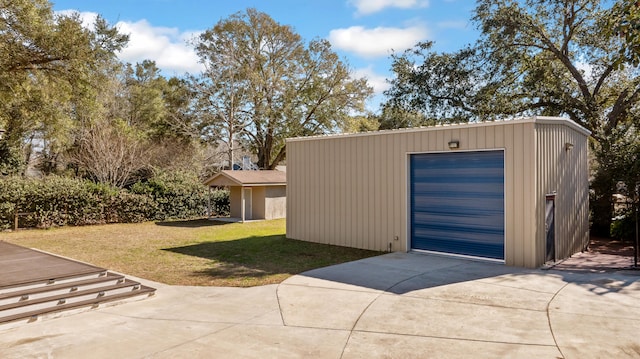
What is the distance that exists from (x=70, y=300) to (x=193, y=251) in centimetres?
508

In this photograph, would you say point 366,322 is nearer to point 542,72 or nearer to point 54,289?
point 54,289

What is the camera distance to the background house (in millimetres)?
19852

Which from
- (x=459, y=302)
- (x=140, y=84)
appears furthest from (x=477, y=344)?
(x=140, y=84)

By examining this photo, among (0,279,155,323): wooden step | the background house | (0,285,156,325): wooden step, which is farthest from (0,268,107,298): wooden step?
the background house

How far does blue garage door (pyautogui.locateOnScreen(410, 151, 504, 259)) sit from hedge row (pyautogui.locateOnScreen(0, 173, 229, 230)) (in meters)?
13.9

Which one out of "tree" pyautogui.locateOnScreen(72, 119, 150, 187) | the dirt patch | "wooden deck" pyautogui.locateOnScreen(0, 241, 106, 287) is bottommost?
the dirt patch

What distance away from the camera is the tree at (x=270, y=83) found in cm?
2672

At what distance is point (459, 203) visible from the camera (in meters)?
9.67

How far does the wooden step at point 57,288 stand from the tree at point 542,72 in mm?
14649

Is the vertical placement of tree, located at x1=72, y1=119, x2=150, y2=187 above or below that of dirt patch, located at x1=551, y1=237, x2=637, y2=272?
above

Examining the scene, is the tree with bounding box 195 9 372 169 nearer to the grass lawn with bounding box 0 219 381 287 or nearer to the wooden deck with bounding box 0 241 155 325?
the grass lawn with bounding box 0 219 381 287

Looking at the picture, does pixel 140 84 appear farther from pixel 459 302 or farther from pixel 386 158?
pixel 459 302

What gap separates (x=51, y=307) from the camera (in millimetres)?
5848

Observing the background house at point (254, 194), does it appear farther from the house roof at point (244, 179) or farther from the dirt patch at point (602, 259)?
the dirt patch at point (602, 259)
